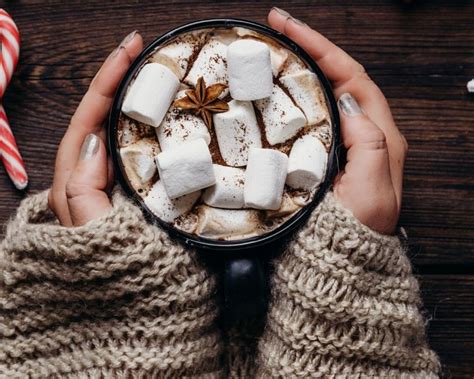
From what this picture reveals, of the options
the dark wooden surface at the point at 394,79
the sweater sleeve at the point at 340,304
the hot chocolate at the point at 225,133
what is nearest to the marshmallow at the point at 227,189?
the hot chocolate at the point at 225,133

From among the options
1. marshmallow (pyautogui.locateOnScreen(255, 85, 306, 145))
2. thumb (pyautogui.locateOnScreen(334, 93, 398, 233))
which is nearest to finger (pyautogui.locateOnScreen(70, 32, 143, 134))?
marshmallow (pyautogui.locateOnScreen(255, 85, 306, 145))

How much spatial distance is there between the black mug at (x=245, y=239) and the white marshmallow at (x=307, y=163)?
1 cm

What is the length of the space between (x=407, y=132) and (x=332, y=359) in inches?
16.2

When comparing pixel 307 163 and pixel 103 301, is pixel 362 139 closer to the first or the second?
pixel 307 163

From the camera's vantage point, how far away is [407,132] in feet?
3.87

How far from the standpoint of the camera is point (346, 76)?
1034 millimetres

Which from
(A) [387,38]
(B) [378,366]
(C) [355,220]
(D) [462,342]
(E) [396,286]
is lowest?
(D) [462,342]

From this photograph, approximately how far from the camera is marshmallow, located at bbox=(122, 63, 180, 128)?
2.95 ft

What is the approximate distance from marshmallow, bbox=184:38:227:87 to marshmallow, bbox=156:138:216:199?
0.29ft

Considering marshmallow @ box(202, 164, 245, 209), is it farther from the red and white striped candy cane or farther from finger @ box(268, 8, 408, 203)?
the red and white striped candy cane

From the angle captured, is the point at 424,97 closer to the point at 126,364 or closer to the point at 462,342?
the point at 462,342

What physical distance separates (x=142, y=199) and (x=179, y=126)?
A: 110 mm

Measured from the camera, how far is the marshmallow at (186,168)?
35.0 inches

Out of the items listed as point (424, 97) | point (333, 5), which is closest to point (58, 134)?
point (333, 5)
